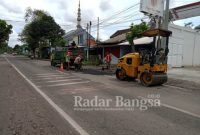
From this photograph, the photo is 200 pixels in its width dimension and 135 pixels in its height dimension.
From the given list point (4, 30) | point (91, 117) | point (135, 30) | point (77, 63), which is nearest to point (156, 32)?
point (91, 117)

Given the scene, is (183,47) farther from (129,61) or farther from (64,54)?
(129,61)

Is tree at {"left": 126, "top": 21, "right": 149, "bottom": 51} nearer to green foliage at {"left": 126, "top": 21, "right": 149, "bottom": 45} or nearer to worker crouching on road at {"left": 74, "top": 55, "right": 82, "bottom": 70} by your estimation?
green foliage at {"left": 126, "top": 21, "right": 149, "bottom": 45}

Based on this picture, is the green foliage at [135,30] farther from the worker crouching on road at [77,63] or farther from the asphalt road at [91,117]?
the asphalt road at [91,117]

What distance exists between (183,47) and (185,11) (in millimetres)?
8071

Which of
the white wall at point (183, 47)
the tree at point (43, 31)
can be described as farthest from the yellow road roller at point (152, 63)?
the tree at point (43, 31)

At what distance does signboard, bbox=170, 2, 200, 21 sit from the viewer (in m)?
19.5

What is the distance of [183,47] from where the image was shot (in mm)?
27875

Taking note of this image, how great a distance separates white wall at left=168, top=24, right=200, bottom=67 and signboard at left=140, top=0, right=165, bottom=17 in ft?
19.4

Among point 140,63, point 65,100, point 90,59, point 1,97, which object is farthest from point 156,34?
point 90,59

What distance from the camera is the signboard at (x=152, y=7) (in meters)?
19.4

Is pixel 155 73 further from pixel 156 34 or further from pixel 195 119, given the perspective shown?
pixel 195 119

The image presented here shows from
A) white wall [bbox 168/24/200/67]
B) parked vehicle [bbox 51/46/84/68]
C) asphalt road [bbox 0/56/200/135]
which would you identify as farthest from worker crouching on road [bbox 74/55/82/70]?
asphalt road [bbox 0/56/200/135]

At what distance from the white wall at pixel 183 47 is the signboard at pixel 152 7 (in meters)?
5.91

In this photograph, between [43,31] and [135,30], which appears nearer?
[135,30]
